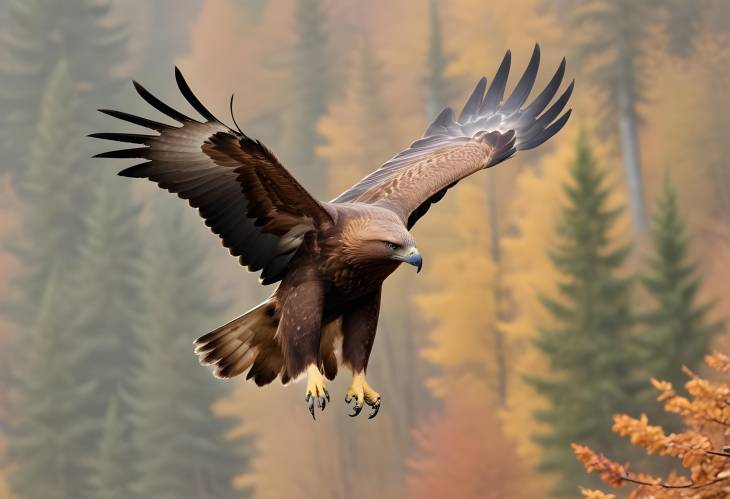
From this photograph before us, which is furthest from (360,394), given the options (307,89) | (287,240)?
(307,89)

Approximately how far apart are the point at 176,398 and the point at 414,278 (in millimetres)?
11837

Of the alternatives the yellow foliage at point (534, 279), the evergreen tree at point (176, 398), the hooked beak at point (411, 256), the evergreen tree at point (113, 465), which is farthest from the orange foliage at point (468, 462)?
the hooked beak at point (411, 256)

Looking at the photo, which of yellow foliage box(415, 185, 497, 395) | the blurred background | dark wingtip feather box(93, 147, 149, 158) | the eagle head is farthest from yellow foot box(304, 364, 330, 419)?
yellow foliage box(415, 185, 497, 395)

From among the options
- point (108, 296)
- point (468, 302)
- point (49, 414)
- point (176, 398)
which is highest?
point (108, 296)

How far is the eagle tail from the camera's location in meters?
8.18

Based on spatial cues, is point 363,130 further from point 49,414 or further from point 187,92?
point 187,92

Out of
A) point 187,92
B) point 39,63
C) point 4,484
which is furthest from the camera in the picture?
point 39,63

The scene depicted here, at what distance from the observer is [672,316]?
122 feet

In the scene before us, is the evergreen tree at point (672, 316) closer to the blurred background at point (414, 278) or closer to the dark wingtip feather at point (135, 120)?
the blurred background at point (414, 278)

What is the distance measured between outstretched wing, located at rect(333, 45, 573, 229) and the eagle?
0.09 feet

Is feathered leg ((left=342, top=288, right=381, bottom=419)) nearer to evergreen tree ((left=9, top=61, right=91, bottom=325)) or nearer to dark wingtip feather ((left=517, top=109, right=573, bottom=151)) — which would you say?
dark wingtip feather ((left=517, top=109, right=573, bottom=151))

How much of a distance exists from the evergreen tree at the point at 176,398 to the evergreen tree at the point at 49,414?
2.13 metres

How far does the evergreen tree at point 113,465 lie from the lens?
45469 mm

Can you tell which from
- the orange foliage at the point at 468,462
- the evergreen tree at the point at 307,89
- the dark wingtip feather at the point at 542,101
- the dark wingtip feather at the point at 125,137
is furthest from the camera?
the evergreen tree at the point at 307,89
